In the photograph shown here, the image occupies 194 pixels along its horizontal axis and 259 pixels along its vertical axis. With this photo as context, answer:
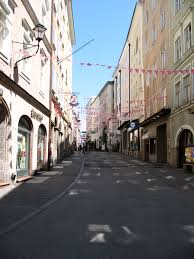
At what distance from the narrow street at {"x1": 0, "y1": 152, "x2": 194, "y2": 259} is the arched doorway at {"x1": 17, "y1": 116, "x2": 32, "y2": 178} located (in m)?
5.14

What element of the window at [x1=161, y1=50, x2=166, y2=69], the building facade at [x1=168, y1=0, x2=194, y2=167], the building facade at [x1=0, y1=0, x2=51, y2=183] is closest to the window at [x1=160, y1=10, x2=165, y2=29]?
the window at [x1=161, y1=50, x2=166, y2=69]

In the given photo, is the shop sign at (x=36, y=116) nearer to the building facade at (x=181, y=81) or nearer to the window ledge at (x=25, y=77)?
the window ledge at (x=25, y=77)

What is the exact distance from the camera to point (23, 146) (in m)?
17.6

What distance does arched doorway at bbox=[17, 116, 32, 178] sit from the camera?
1670 centimetres

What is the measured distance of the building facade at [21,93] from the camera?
13984 mm

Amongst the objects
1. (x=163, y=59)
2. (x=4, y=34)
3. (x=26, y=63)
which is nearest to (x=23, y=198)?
(x=4, y=34)

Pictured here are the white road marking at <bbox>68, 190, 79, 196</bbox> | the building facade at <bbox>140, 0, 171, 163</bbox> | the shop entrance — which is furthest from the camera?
the shop entrance

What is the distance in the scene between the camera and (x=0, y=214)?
8.67 metres

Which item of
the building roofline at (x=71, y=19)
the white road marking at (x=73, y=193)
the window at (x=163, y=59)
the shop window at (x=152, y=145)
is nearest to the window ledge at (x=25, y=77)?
the white road marking at (x=73, y=193)

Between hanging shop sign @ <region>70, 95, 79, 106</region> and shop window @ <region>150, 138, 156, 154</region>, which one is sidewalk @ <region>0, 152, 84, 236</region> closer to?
shop window @ <region>150, 138, 156, 154</region>

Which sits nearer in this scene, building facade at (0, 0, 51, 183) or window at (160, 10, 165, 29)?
building facade at (0, 0, 51, 183)

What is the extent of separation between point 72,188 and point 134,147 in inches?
1355

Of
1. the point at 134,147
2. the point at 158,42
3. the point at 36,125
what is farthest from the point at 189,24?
the point at 134,147

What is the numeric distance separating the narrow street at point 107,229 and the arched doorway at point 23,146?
514 centimetres
